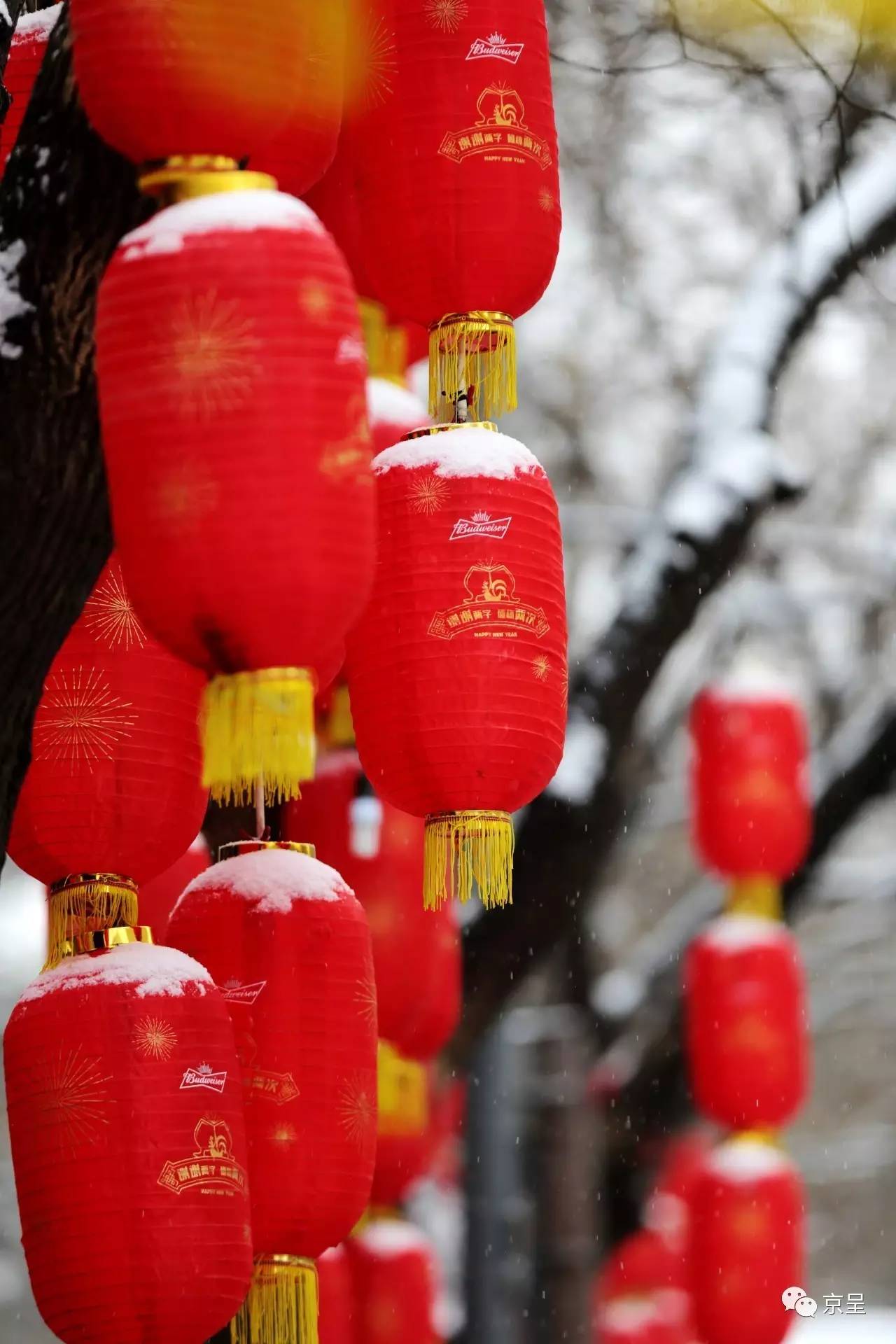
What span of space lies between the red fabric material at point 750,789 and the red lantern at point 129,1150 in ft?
8.91

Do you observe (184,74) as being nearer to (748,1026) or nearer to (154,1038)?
(154,1038)

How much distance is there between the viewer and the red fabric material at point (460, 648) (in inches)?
109

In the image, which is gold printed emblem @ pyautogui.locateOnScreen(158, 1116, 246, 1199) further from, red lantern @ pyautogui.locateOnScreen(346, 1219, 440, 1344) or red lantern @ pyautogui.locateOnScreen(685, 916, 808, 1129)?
red lantern @ pyautogui.locateOnScreen(685, 916, 808, 1129)

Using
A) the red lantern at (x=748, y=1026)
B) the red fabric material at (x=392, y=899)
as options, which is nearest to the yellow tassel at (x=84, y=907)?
the red fabric material at (x=392, y=899)

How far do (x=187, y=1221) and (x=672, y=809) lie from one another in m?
6.85

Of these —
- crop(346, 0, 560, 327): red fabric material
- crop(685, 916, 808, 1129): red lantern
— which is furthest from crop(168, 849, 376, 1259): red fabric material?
crop(685, 916, 808, 1129): red lantern

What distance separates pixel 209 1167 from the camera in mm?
2506

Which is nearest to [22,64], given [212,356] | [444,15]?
[444,15]

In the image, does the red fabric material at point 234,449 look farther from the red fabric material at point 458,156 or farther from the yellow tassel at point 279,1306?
the yellow tassel at point 279,1306

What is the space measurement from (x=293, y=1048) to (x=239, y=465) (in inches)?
34.9

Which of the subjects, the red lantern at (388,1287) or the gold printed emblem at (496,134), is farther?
the red lantern at (388,1287)

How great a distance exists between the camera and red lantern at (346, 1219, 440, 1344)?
4.82m

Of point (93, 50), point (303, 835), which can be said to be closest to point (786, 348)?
point (303, 835)

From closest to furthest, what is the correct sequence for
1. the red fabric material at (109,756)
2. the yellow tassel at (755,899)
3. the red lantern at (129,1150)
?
1. the red lantern at (129,1150)
2. the red fabric material at (109,756)
3. the yellow tassel at (755,899)
